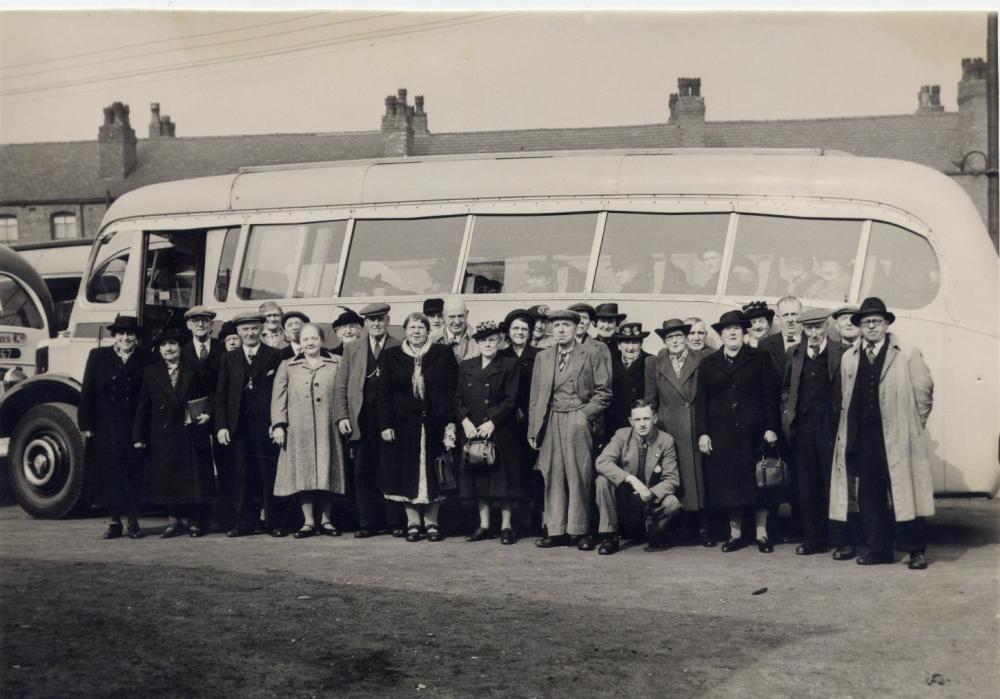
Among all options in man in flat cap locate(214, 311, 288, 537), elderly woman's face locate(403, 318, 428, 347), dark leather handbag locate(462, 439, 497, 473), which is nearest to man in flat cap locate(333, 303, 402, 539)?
elderly woman's face locate(403, 318, 428, 347)

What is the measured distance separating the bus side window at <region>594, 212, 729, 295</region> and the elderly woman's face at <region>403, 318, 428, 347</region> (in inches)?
60.0

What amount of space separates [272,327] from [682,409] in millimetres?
3439

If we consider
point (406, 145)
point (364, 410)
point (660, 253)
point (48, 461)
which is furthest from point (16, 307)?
point (406, 145)

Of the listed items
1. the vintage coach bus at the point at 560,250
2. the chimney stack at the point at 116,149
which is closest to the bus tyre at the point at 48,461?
the vintage coach bus at the point at 560,250

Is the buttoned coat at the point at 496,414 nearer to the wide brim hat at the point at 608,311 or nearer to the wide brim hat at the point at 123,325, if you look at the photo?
the wide brim hat at the point at 608,311

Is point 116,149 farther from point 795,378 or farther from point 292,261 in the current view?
point 795,378

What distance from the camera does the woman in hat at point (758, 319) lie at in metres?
8.43

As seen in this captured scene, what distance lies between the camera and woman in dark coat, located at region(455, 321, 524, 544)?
27.6 feet

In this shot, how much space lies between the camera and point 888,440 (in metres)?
7.33

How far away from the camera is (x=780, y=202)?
8.81 metres

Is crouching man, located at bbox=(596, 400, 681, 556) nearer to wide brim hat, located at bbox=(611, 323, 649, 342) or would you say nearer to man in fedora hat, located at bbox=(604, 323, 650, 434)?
man in fedora hat, located at bbox=(604, 323, 650, 434)

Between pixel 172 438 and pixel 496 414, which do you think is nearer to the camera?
pixel 496 414

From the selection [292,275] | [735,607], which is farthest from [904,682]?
[292,275]

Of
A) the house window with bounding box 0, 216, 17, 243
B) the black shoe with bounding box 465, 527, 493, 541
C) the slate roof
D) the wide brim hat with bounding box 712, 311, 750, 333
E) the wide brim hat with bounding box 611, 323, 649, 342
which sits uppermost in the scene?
the slate roof
